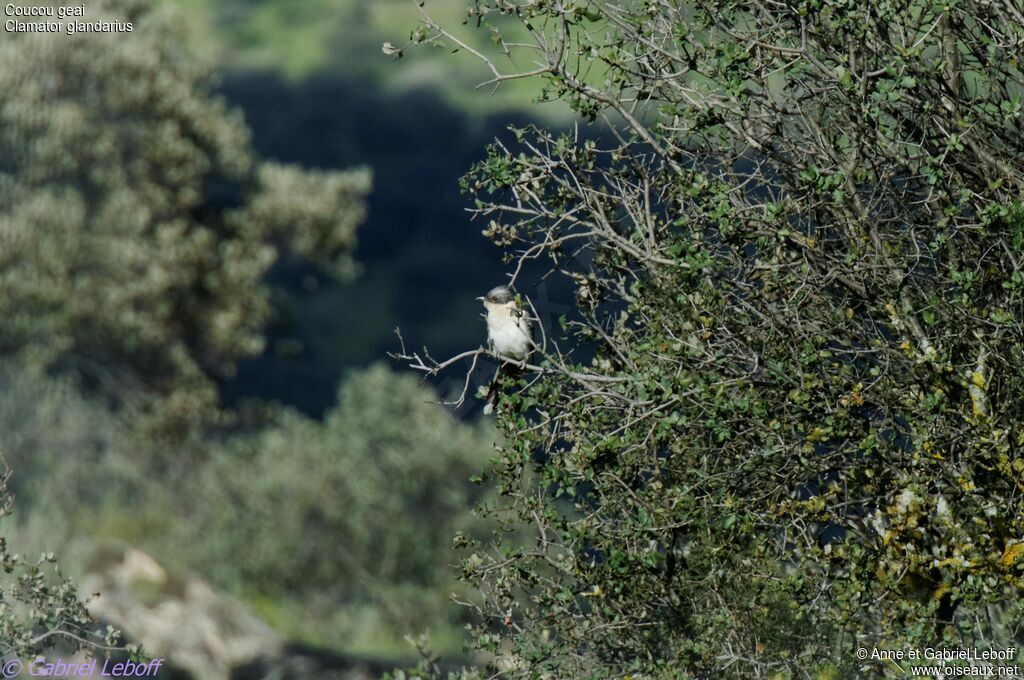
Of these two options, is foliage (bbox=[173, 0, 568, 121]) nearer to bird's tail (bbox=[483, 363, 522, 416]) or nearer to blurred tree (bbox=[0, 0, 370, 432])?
blurred tree (bbox=[0, 0, 370, 432])

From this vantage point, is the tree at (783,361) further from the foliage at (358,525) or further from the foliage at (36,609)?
the foliage at (358,525)

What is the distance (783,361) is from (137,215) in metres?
17.5

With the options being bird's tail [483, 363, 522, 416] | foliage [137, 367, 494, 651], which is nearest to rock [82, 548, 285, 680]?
foliage [137, 367, 494, 651]

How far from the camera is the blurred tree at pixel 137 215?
21812 mm

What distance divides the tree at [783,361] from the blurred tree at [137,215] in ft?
53.2

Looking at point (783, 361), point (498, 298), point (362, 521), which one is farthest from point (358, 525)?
point (783, 361)

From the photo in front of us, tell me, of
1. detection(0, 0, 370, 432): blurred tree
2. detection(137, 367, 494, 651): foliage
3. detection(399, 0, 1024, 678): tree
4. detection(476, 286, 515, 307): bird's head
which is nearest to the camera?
detection(399, 0, 1024, 678): tree

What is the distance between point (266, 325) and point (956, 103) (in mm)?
19197

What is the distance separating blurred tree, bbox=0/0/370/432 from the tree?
1623 cm

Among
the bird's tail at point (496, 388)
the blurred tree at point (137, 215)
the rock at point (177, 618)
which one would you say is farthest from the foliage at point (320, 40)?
the bird's tail at point (496, 388)

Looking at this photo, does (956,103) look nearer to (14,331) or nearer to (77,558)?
(77,558)

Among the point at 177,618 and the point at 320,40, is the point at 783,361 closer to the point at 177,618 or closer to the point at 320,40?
the point at 177,618

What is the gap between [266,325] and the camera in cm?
2430

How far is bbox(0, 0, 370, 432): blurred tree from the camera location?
21812mm
